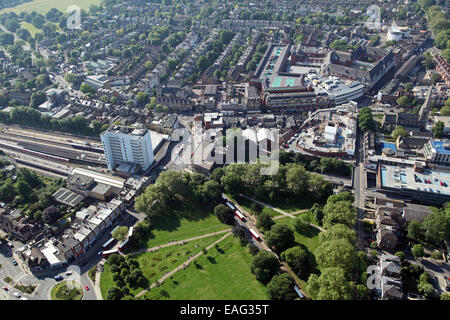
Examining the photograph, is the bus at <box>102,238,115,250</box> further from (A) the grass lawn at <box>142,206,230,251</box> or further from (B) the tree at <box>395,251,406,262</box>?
(B) the tree at <box>395,251,406,262</box>

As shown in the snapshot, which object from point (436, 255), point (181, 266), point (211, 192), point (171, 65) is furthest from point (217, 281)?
point (171, 65)

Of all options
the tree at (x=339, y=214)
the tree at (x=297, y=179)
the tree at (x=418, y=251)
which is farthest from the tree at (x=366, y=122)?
the tree at (x=418, y=251)

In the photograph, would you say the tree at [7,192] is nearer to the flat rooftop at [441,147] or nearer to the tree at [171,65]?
the tree at [171,65]

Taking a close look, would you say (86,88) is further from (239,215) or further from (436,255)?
(436,255)

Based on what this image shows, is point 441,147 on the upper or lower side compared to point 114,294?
upper

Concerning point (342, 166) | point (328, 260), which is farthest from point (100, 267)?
point (342, 166)

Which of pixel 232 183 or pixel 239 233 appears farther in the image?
pixel 232 183

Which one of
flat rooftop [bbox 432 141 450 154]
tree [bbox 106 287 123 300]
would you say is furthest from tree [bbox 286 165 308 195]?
tree [bbox 106 287 123 300]
